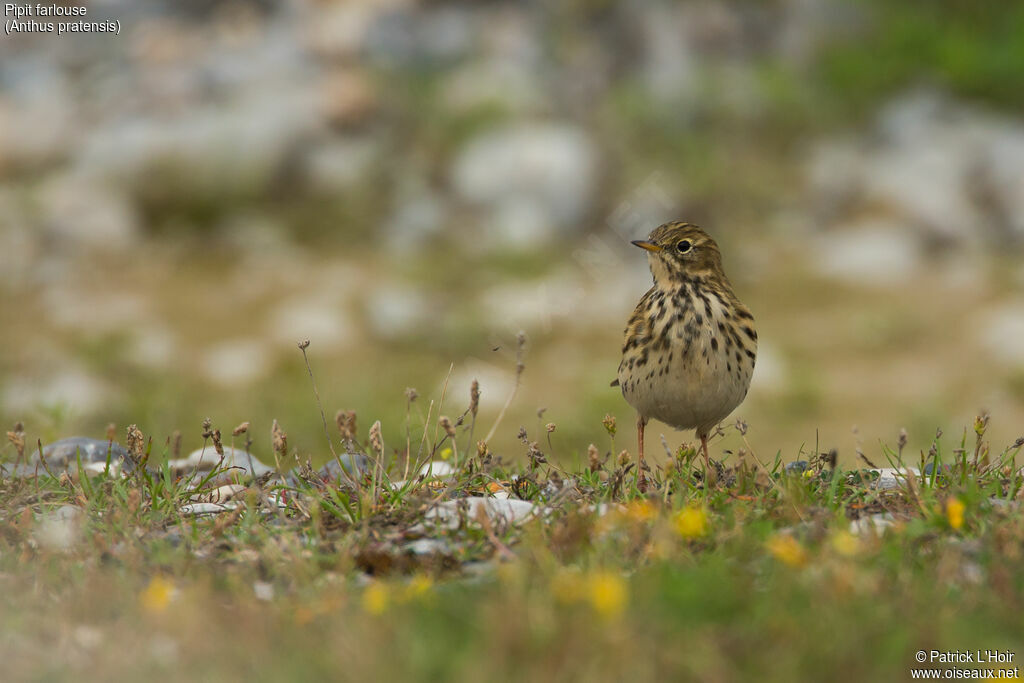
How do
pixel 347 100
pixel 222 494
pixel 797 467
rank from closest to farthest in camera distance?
pixel 222 494
pixel 797 467
pixel 347 100

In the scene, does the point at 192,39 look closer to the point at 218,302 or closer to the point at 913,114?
the point at 218,302

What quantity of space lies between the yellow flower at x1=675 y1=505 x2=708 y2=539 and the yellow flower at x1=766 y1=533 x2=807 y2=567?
23 cm

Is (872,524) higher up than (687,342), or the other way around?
(687,342)

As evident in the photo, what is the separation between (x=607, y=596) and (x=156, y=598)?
1.28 m

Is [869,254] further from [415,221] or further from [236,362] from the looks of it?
[236,362]

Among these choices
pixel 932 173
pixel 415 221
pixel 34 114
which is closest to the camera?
pixel 415 221

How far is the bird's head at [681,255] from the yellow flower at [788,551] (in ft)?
6.70

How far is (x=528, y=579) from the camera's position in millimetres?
3709

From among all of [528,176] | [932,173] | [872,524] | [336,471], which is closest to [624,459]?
[872,524]

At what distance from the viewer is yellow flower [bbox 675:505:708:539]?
3.97 m

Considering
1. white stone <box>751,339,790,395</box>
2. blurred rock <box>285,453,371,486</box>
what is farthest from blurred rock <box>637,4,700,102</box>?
blurred rock <box>285,453,371,486</box>

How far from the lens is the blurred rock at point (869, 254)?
40.1 ft

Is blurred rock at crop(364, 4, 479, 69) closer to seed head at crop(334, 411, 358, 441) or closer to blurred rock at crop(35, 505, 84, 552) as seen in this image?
seed head at crop(334, 411, 358, 441)

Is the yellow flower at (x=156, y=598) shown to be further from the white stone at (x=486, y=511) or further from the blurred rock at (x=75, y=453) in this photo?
the blurred rock at (x=75, y=453)
